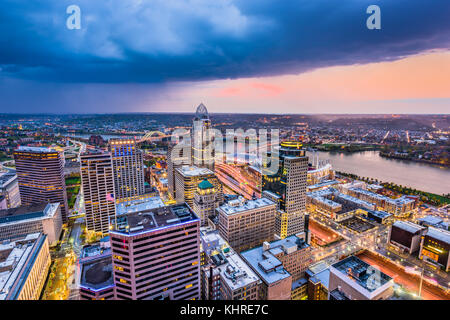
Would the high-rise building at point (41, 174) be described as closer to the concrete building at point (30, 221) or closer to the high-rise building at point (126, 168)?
the concrete building at point (30, 221)

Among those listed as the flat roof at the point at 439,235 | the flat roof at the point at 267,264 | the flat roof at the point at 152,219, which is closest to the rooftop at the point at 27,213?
the flat roof at the point at 152,219

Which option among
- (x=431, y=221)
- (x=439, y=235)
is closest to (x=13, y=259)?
(x=439, y=235)

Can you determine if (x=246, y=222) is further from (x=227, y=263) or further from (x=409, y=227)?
(x=409, y=227)

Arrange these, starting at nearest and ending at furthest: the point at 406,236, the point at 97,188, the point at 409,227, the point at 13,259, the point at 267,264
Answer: the point at 267,264 < the point at 13,259 < the point at 406,236 < the point at 409,227 < the point at 97,188

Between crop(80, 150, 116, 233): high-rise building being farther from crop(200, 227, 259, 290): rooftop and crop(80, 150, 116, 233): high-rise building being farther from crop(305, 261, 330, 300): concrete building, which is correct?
crop(305, 261, 330, 300): concrete building

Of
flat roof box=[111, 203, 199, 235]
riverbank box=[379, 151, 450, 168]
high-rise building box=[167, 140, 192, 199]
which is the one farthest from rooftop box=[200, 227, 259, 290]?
riverbank box=[379, 151, 450, 168]
